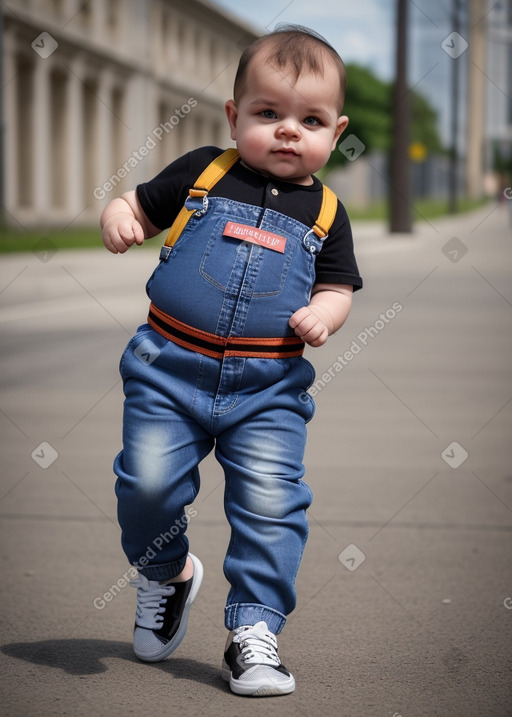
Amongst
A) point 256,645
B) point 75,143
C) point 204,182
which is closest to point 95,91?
point 75,143

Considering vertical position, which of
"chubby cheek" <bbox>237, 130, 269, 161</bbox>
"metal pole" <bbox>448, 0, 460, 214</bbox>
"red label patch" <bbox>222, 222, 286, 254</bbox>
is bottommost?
"metal pole" <bbox>448, 0, 460, 214</bbox>

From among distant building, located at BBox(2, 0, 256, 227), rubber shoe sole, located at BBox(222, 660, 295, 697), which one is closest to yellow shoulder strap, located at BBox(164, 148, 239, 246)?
rubber shoe sole, located at BBox(222, 660, 295, 697)

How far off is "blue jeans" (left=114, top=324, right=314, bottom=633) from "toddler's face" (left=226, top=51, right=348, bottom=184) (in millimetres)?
484

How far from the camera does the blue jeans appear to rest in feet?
9.32

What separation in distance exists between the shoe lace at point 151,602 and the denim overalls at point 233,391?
0.24 meters

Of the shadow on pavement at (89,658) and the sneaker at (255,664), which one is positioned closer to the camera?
the sneaker at (255,664)

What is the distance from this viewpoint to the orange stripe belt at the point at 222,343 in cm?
284

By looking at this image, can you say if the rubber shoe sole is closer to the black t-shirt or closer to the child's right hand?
the black t-shirt

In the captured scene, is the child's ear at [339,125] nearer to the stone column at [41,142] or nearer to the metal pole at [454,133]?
the stone column at [41,142]

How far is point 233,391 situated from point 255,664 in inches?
25.6

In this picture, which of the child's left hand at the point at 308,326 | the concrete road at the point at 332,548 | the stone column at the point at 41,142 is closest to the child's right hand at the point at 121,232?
the child's left hand at the point at 308,326

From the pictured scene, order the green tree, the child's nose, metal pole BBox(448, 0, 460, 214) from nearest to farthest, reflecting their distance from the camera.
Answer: the child's nose
metal pole BBox(448, 0, 460, 214)
the green tree

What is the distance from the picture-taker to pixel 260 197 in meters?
2.90

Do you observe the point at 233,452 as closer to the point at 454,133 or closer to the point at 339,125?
the point at 339,125
